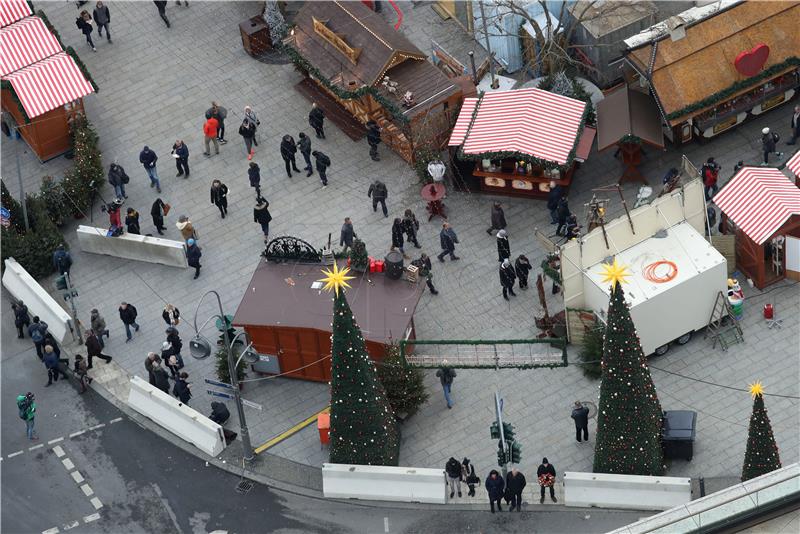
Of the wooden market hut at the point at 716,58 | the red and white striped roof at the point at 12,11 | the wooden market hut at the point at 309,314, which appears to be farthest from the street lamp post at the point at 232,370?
the red and white striped roof at the point at 12,11

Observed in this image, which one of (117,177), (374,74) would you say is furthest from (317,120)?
(117,177)

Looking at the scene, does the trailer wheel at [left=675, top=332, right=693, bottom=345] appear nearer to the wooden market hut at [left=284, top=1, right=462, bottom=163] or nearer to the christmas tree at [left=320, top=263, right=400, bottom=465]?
the christmas tree at [left=320, top=263, right=400, bottom=465]

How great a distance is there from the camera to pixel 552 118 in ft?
179

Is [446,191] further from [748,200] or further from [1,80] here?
[1,80]

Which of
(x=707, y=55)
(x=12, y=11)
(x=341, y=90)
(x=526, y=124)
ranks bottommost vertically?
(x=341, y=90)

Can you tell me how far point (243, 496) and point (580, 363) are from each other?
10.1m

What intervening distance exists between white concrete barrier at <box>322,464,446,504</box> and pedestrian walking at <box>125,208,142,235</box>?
1210 cm

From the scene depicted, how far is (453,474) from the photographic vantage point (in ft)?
154

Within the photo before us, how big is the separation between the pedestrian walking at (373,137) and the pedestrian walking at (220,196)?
192 inches

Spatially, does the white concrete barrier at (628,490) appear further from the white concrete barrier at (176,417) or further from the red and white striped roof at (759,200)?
the white concrete barrier at (176,417)

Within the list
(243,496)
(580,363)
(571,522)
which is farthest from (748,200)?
(243,496)

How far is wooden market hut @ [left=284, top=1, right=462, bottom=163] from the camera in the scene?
184 feet

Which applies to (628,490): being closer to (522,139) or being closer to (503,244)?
(503,244)

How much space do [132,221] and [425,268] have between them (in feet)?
32.7
